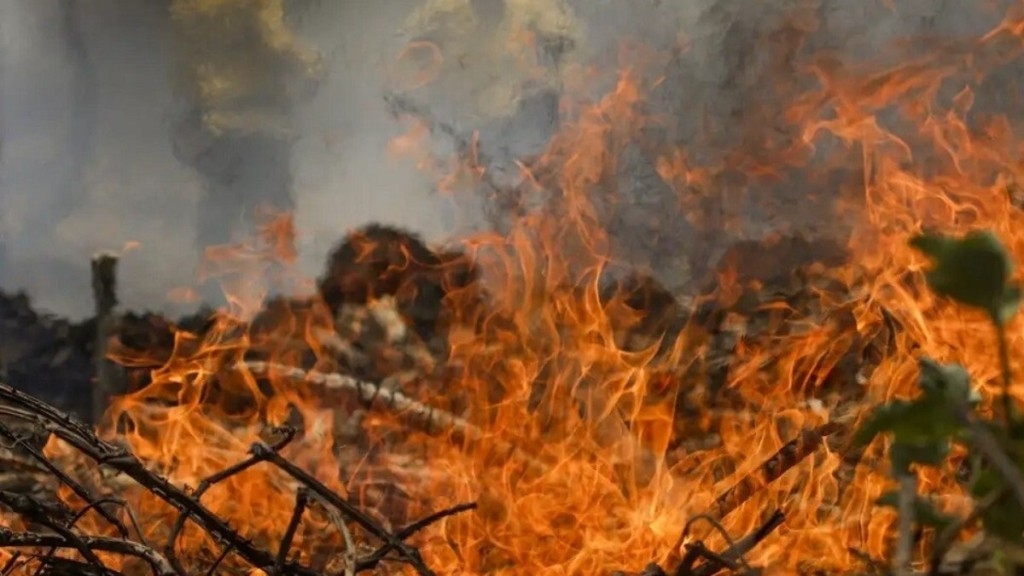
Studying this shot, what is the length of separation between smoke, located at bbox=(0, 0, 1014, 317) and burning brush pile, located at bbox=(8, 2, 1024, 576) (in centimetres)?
7

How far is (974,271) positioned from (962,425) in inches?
2.6

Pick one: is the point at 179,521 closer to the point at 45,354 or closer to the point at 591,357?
the point at 591,357

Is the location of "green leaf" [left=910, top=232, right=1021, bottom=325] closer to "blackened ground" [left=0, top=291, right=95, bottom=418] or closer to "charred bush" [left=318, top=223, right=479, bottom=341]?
"charred bush" [left=318, top=223, right=479, bottom=341]

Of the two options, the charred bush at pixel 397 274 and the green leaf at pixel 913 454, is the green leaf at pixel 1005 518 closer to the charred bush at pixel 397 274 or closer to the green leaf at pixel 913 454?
the green leaf at pixel 913 454

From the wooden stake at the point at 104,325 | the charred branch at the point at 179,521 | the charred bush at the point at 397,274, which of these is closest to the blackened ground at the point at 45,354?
the wooden stake at the point at 104,325

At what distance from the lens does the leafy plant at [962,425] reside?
35 cm

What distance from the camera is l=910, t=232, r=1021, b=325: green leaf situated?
35cm

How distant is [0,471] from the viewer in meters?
1.75

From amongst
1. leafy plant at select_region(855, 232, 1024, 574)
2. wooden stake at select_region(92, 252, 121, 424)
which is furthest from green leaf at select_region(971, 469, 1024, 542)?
wooden stake at select_region(92, 252, 121, 424)

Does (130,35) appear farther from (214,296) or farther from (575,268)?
(575,268)

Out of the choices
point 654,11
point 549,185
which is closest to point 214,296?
point 549,185

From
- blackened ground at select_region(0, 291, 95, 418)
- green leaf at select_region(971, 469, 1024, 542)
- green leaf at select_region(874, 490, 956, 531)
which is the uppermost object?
blackened ground at select_region(0, 291, 95, 418)

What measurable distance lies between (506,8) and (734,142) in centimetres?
70

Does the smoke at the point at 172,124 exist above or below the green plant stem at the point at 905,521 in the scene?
above
